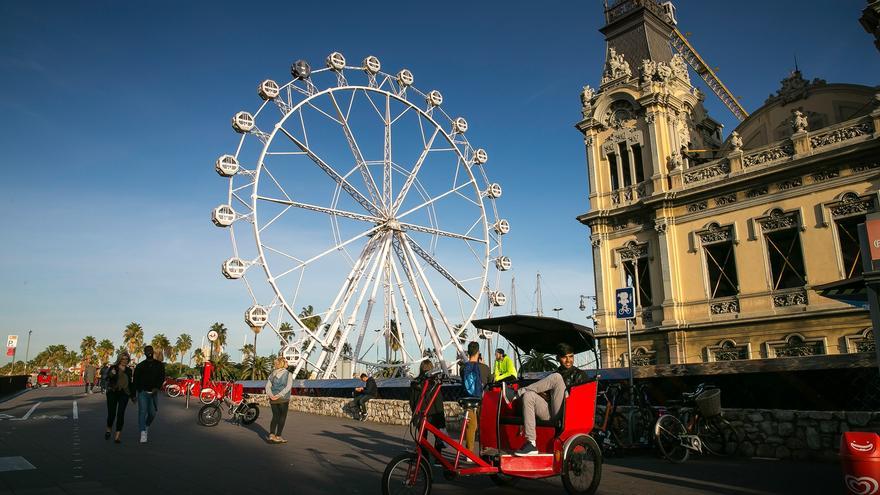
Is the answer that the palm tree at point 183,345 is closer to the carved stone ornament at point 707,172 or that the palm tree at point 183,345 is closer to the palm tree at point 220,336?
the palm tree at point 220,336

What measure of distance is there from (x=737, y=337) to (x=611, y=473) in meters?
16.3

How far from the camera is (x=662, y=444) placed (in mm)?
9727

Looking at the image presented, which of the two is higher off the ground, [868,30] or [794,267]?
[868,30]

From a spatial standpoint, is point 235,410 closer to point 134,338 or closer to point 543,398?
point 543,398

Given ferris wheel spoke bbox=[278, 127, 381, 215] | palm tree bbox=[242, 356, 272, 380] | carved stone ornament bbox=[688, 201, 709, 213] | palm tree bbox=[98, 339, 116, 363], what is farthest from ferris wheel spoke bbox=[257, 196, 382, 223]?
palm tree bbox=[98, 339, 116, 363]

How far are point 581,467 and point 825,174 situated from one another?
19.6m

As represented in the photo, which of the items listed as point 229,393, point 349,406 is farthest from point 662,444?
point 229,393

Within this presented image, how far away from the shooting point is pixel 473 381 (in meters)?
9.20

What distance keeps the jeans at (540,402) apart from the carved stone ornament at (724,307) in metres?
18.4

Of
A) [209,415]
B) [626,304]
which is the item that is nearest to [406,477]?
[626,304]

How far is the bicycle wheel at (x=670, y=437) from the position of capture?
966 cm

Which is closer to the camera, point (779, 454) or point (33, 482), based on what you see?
point (33, 482)

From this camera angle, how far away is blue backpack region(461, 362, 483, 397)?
9.16 meters

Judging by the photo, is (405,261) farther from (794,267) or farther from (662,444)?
(662,444)
